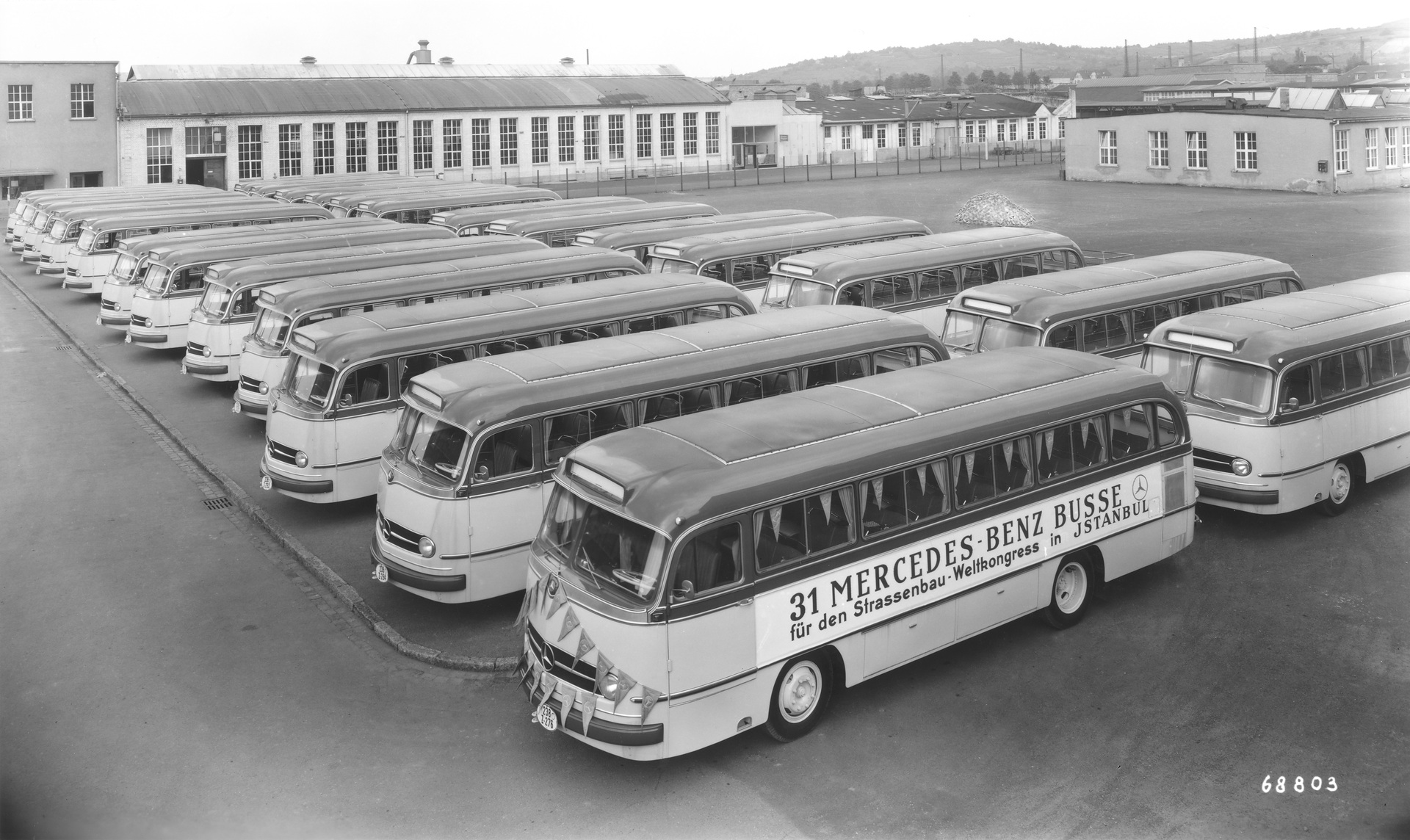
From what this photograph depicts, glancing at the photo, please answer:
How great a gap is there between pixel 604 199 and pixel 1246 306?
2274 centimetres

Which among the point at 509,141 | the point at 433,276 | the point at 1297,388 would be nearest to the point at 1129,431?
the point at 1297,388

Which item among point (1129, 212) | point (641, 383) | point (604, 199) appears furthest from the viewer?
point (1129, 212)

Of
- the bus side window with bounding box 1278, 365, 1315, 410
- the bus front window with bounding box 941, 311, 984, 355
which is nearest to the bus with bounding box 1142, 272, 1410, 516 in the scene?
the bus side window with bounding box 1278, 365, 1315, 410

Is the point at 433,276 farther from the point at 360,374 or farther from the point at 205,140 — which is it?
the point at 205,140

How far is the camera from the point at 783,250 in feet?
76.8

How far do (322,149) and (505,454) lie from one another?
56698mm

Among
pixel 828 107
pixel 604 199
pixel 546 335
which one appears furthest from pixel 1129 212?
pixel 828 107

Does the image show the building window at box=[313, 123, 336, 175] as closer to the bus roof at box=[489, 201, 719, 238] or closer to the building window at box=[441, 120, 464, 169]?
the building window at box=[441, 120, 464, 169]

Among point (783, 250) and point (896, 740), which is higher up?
point (783, 250)

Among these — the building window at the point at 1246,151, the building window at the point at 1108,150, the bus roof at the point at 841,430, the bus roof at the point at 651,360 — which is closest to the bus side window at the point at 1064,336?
the bus roof at the point at 651,360

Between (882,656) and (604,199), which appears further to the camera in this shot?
(604,199)

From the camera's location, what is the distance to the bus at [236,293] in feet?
67.9

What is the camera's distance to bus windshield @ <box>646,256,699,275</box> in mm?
22594

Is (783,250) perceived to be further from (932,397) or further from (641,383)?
(932,397)
